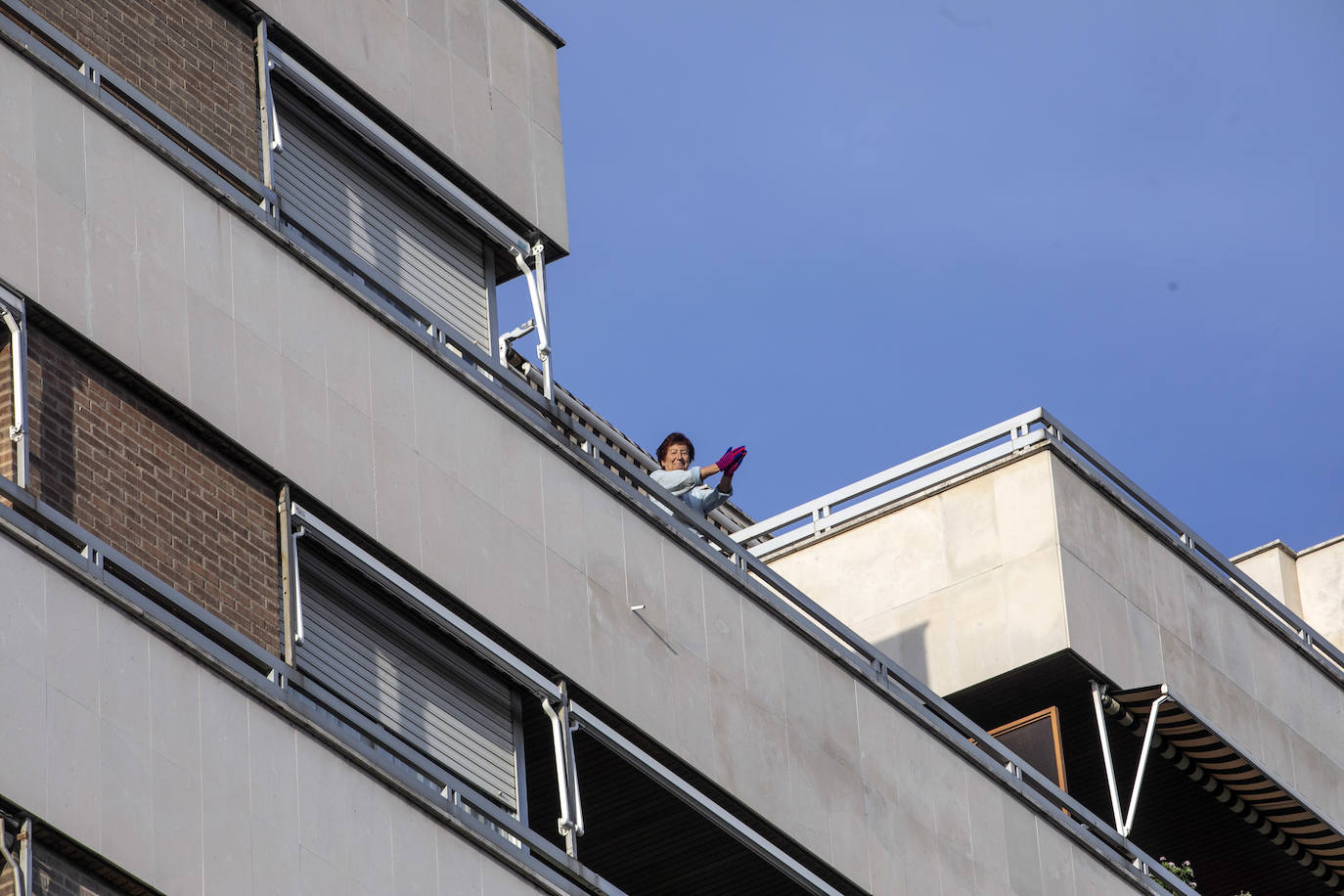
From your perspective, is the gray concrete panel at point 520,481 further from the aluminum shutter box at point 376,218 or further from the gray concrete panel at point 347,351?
the aluminum shutter box at point 376,218

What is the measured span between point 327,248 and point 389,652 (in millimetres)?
3449

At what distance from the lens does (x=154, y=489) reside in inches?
757

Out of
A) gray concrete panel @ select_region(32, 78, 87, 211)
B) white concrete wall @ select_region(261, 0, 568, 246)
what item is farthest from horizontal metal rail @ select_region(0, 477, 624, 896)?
white concrete wall @ select_region(261, 0, 568, 246)

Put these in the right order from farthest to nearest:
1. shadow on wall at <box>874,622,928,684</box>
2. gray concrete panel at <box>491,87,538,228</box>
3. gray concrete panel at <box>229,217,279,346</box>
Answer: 1. shadow on wall at <box>874,622,928,684</box>
2. gray concrete panel at <box>491,87,538,228</box>
3. gray concrete panel at <box>229,217,279,346</box>

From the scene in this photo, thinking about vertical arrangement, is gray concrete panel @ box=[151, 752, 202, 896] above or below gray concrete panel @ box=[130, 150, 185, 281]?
below

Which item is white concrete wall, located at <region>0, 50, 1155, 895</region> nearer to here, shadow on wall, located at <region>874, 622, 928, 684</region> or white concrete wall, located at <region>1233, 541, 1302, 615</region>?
shadow on wall, located at <region>874, 622, 928, 684</region>

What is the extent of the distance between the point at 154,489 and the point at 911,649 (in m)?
11.4

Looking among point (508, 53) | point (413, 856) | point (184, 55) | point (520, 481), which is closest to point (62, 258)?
point (184, 55)

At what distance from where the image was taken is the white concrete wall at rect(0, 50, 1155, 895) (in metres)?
19.1

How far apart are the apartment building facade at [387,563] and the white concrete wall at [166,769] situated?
0.03 metres

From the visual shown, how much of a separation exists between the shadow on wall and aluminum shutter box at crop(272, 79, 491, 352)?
6.28 meters

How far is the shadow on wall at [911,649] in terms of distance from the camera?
94.1 feet

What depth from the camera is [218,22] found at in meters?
22.6

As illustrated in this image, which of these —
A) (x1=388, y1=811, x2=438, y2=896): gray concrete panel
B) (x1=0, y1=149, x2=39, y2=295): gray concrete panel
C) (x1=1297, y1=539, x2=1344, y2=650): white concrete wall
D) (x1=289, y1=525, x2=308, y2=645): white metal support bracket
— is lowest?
(x1=388, y1=811, x2=438, y2=896): gray concrete panel
